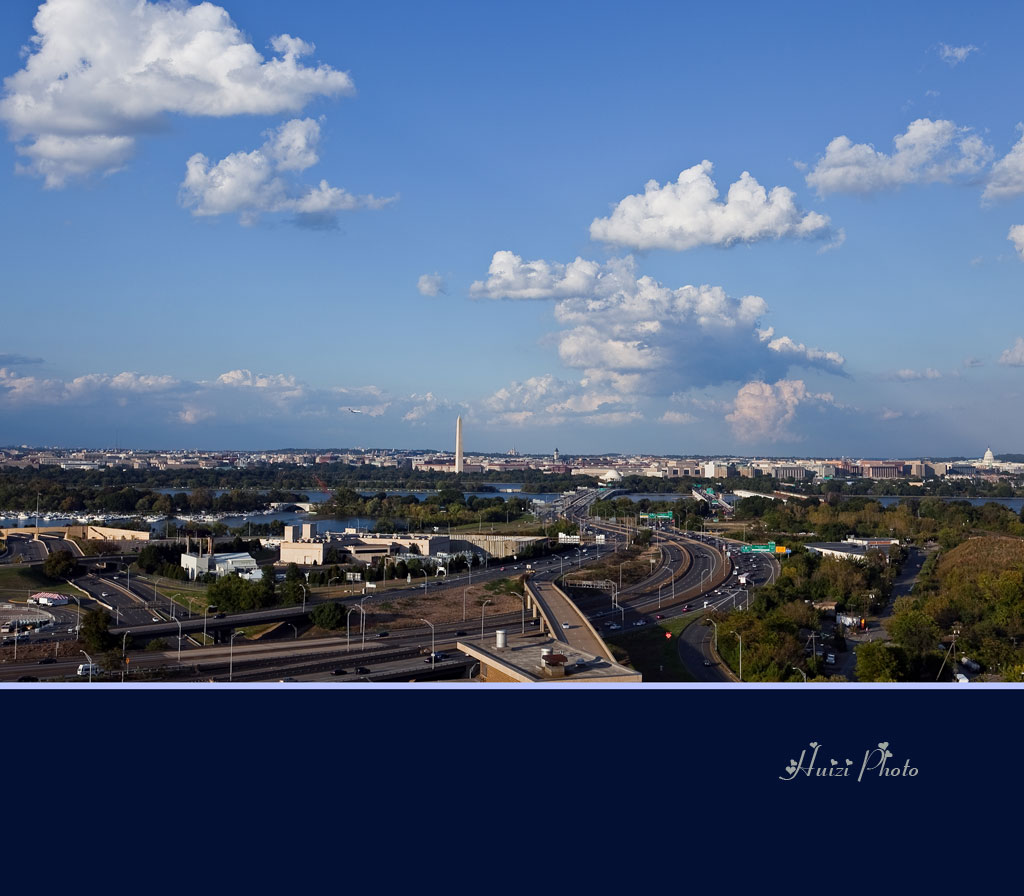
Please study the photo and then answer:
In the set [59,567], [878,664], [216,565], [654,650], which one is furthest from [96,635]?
[878,664]

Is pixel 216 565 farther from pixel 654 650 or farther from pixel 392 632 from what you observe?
pixel 654 650

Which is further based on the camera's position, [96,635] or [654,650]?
[654,650]

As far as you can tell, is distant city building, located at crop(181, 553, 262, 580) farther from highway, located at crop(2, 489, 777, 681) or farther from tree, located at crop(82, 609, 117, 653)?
tree, located at crop(82, 609, 117, 653)

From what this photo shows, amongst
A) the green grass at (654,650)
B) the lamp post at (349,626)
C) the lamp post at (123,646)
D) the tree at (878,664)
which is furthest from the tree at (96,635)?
the tree at (878,664)

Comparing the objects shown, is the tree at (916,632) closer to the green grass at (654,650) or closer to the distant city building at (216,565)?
the green grass at (654,650)

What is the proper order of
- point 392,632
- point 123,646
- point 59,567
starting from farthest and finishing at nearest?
point 59,567
point 392,632
point 123,646

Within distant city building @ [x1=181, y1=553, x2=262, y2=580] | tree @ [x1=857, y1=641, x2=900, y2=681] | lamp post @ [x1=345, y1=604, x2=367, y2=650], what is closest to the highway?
lamp post @ [x1=345, y1=604, x2=367, y2=650]
